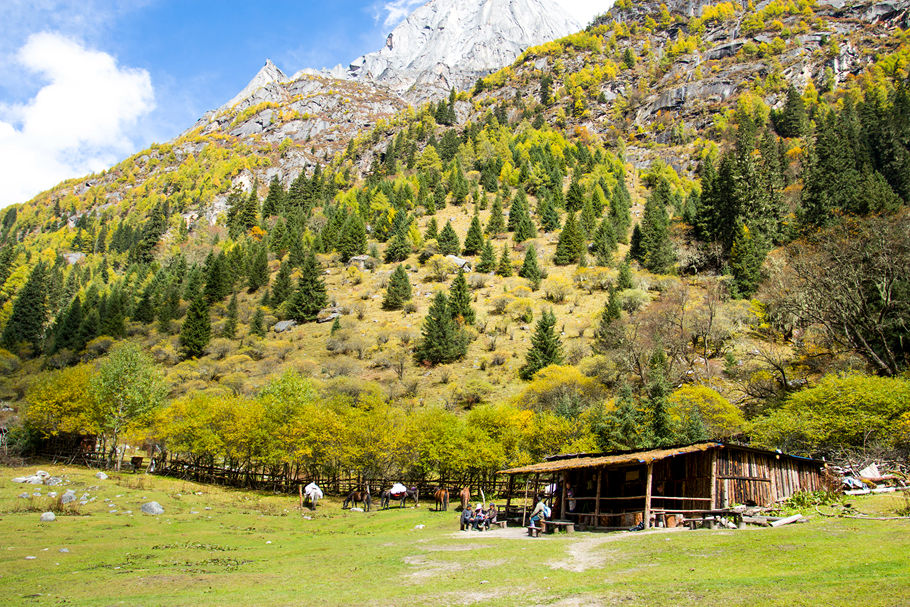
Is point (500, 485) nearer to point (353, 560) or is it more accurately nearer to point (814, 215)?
point (353, 560)

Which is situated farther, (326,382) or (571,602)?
(326,382)

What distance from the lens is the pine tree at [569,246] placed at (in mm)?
90938

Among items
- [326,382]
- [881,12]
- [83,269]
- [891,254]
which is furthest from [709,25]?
[83,269]

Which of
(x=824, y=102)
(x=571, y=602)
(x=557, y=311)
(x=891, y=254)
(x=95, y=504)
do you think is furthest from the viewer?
(x=824, y=102)

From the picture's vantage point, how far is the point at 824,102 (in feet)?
410

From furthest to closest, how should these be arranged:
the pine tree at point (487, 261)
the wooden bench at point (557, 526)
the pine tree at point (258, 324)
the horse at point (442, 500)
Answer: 1. the pine tree at point (487, 261)
2. the pine tree at point (258, 324)
3. the horse at point (442, 500)
4. the wooden bench at point (557, 526)

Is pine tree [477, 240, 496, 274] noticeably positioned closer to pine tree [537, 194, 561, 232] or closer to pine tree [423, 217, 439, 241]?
pine tree [423, 217, 439, 241]

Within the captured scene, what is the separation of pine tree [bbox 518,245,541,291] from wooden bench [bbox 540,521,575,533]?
61574mm

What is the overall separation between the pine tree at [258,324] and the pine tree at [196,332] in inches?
235

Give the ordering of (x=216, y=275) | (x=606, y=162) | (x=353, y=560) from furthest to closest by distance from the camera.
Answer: (x=606, y=162)
(x=216, y=275)
(x=353, y=560)

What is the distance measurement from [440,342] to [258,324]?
2983 cm

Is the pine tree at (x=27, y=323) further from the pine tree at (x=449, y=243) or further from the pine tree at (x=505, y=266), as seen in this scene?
the pine tree at (x=505, y=266)

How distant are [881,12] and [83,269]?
23414 centimetres

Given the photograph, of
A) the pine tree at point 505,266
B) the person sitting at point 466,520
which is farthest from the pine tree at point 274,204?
the person sitting at point 466,520
